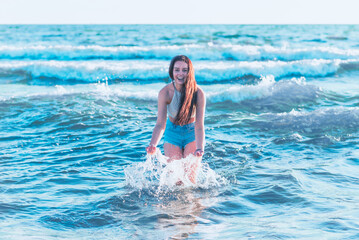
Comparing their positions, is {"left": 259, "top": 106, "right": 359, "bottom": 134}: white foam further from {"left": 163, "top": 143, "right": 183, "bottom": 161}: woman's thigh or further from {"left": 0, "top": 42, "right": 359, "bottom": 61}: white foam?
{"left": 0, "top": 42, "right": 359, "bottom": 61}: white foam

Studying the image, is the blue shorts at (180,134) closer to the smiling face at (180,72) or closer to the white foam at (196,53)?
the smiling face at (180,72)

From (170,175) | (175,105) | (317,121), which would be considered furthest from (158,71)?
(175,105)

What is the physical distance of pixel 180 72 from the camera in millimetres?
5418

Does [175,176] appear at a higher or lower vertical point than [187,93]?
lower

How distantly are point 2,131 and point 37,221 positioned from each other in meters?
5.40

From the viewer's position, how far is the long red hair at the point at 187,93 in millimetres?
5414

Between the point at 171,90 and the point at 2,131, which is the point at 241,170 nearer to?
the point at 171,90

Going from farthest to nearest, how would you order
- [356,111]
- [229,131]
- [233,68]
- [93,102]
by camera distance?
[233,68] → [93,102] → [356,111] → [229,131]

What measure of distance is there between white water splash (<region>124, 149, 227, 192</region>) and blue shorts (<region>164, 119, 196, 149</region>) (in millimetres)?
246

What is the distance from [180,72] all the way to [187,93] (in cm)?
29

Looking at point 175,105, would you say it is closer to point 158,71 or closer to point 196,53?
point 158,71

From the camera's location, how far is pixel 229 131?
9.51 m

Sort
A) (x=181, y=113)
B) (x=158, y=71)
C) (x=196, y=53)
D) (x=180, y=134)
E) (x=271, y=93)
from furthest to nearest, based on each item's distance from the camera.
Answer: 1. (x=196, y=53)
2. (x=158, y=71)
3. (x=271, y=93)
4. (x=180, y=134)
5. (x=181, y=113)

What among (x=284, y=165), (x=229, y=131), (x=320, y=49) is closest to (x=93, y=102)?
(x=229, y=131)
